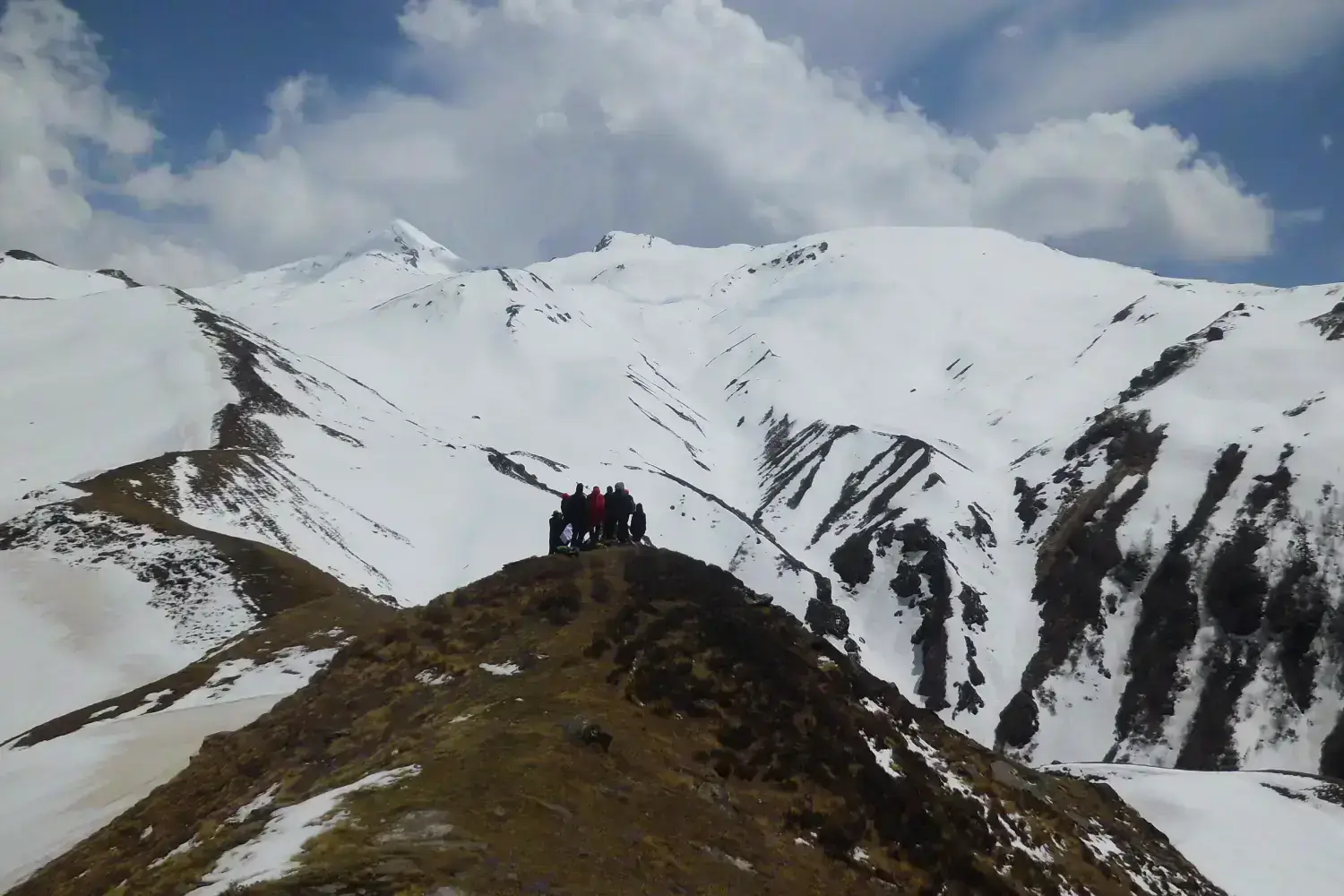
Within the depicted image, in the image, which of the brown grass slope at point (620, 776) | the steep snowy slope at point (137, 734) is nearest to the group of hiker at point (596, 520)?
the brown grass slope at point (620, 776)

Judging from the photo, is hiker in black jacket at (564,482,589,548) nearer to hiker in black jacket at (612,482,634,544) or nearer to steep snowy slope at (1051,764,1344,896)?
hiker in black jacket at (612,482,634,544)

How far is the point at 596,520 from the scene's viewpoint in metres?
28.2

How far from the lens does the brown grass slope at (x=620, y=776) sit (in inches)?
475

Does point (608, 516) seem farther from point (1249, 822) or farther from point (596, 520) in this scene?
point (1249, 822)

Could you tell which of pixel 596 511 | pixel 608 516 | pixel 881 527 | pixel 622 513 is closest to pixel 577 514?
pixel 596 511

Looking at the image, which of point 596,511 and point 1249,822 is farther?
point 1249,822

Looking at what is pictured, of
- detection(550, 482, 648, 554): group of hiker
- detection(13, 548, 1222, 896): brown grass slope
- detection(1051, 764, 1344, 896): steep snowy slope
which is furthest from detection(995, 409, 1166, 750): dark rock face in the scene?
detection(13, 548, 1222, 896): brown grass slope

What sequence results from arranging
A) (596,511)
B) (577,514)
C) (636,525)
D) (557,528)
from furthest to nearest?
(636,525) < (596,511) < (557,528) < (577,514)

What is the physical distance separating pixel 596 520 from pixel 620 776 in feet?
45.9

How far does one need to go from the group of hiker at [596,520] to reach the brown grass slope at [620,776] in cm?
289

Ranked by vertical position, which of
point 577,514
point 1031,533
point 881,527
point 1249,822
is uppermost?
point 1031,533

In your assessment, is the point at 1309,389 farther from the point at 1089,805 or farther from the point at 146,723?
the point at 146,723

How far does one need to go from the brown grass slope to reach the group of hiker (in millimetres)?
2895

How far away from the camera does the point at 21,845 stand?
21.7 metres
